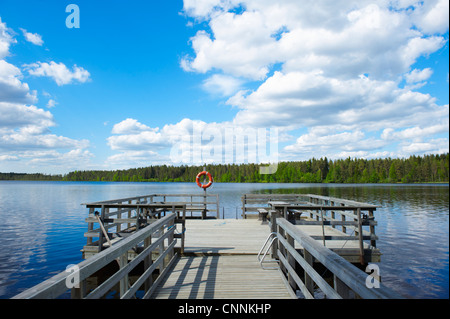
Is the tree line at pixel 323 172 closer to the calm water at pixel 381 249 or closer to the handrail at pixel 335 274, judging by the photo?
the calm water at pixel 381 249

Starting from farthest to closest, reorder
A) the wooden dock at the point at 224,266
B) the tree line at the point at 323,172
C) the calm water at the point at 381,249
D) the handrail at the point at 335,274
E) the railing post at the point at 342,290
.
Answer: the tree line at the point at 323,172 → the calm water at the point at 381,249 → the railing post at the point at 342,290 → the wooden dock at the point at 224,266 → the handrail at the point at 335,274

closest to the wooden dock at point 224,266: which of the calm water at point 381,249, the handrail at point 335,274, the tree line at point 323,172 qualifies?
the handrail at point 335,274

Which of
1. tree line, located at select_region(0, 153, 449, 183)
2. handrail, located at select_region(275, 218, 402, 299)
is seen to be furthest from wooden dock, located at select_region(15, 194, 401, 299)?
tree line, located at select_region(0, 153, 449, 183)

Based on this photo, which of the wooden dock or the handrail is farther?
the wooden dock

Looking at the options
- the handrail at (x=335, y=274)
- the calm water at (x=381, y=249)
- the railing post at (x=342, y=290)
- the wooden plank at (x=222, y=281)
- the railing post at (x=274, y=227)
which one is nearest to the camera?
the handrail at (x=335, y=274)

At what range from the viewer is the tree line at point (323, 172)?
3664 inches

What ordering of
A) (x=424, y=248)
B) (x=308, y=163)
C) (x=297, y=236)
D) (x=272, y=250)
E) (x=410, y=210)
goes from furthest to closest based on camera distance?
(x=308, y=163) → (x=410, y=210) → (x=424, y=248) → (x=272, y=250) → (x=297, y=236)

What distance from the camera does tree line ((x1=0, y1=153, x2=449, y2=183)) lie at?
93062 mm

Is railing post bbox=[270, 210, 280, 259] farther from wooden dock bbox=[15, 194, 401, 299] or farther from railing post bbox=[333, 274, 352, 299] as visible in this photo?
railing post bbox=[333, 274, 352, 299]

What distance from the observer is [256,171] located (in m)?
130

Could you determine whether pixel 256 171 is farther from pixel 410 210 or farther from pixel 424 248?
pixel 424 248

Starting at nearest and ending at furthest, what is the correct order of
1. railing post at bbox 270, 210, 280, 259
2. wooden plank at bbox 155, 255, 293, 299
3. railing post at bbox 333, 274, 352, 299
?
railing post at bbox 333, 274, 352, 299 < wooden plank at bbox 155, 255, 293, 299 < railing post at bbox 270, 210, 280, 259
